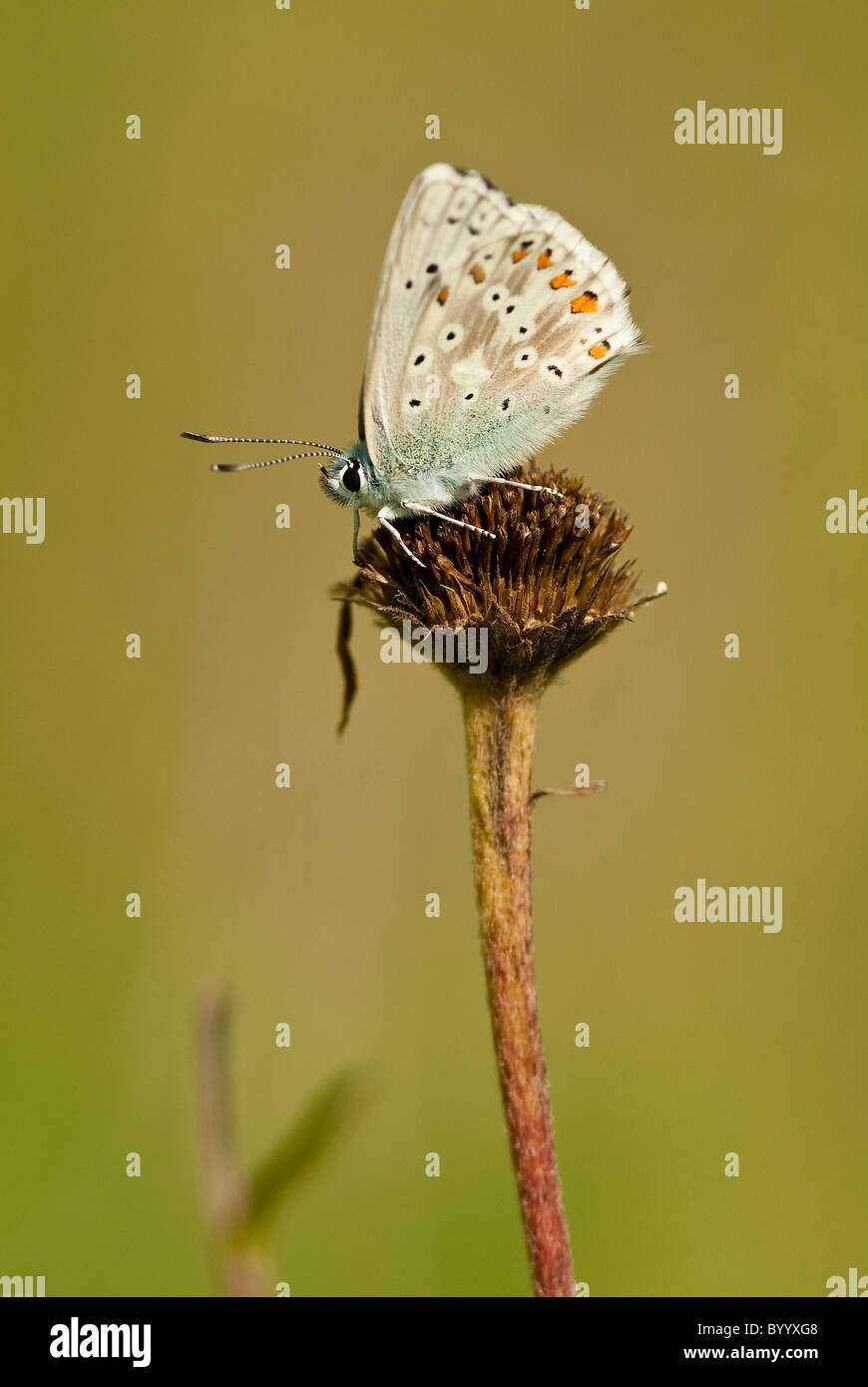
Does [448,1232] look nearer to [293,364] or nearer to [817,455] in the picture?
[817,455]

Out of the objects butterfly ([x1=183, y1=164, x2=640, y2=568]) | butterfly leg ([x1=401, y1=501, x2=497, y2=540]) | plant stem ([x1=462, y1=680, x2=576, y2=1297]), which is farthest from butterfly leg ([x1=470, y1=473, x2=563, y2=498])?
plant stem ([x1=462, y1=680, x2=576, y2=1297])

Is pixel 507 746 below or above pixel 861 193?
Answer: below

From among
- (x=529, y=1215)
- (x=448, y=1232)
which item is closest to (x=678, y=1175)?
(x=448, y=1232)

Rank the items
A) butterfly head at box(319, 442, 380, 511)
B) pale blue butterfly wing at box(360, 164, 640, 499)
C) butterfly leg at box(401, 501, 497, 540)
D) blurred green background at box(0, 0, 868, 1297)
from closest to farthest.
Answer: butterfly leg at box(401, 501, 497, 540)
pale blue butterfly wing at box(360, 164, 640, 499)
butterfly head at box(319, 442, 380, 511)
blurred green background at box(0, 0, 868, 1297)

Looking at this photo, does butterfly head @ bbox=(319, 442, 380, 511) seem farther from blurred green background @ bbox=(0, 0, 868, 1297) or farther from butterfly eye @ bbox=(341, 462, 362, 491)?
blurred green background @ bbox=(0, 0, 868, 1297)

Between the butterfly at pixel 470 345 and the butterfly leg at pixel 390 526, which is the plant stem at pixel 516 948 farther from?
the butterfly at pixel 470 345

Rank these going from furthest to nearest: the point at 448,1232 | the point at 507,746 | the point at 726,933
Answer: the point at 726,933 → the point at 448,1232 → the point at 507,746

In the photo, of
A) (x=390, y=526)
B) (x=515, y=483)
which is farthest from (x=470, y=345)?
(x=390, y=526)
